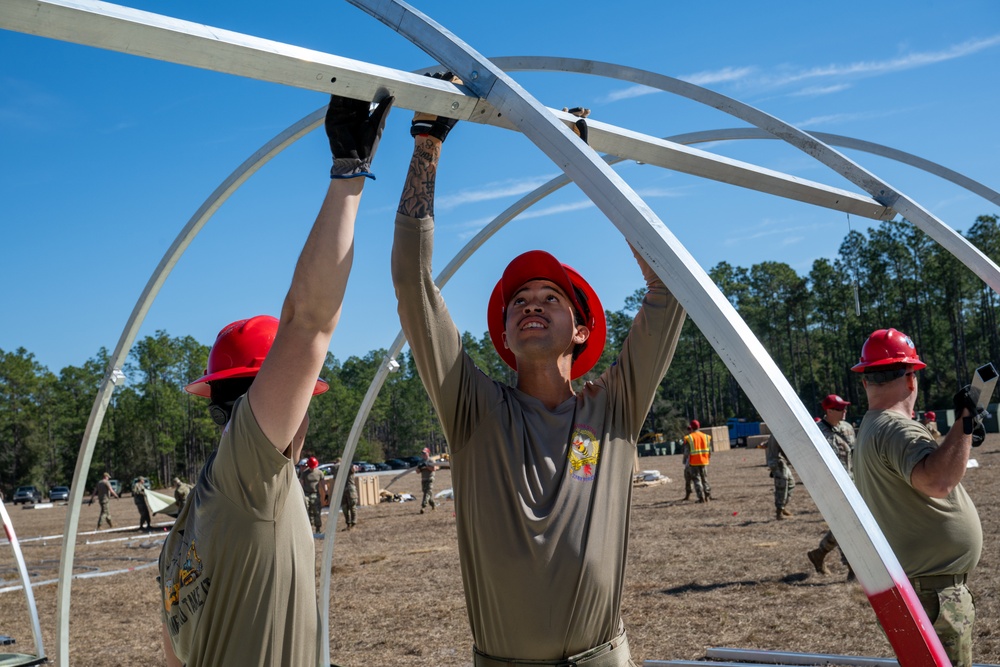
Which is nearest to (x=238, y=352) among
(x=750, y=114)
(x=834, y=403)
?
(x=750, y=114)

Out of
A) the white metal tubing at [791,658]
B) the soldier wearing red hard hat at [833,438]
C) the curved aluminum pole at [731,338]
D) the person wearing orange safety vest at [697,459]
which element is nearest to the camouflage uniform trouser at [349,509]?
the person wearing orange safety vest at [697,459]

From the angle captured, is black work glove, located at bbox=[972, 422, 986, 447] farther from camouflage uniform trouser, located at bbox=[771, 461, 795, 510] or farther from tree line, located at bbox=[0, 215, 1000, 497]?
tree line, located at bbox=[0, 215, 1000, 497]

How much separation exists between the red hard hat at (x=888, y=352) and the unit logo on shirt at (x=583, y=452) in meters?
2.14

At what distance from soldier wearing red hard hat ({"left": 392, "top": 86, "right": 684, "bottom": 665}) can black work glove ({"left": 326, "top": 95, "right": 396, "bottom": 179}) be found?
1.27 feet

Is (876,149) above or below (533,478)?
above

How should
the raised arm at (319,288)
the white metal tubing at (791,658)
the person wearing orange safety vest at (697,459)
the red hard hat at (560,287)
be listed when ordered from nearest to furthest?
the raised arm at (319,288), the red hard hat at (560,287), the white metal tubing at (791,658), the person wearing orange safety vest at (697,459)

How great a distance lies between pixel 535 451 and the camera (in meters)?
2.38

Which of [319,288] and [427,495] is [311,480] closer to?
[427,495]

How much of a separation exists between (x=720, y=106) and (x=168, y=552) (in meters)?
2.47

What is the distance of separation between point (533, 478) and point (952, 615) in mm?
2268

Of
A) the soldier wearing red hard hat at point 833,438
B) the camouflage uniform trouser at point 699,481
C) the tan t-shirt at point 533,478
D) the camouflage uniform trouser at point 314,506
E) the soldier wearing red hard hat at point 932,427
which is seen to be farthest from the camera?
the camouflage uniform trouser at point 699,481

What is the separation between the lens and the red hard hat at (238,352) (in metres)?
2.39

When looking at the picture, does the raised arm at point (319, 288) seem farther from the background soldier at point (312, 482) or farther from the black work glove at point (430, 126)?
the background soldier at point (312, 482)

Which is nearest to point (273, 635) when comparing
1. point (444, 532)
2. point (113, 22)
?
point (113, 22)
